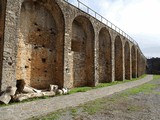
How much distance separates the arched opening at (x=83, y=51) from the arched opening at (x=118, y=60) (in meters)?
6.72

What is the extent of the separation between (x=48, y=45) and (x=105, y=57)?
8.01 m

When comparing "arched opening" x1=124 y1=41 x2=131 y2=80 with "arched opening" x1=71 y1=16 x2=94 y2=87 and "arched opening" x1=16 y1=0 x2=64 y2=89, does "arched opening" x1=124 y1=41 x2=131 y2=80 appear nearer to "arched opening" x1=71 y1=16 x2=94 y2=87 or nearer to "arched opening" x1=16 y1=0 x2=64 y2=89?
"arched opening" x1=71 y1=16 x2=94 y2=87

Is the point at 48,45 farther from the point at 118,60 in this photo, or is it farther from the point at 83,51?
the point at 118,60

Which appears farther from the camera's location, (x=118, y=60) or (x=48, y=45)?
(x=118, y=60)

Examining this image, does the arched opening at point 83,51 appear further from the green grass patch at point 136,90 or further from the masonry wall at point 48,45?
the green grass patch at point 136,90

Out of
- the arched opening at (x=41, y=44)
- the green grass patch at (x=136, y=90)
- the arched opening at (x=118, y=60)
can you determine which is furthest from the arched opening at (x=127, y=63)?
the arched opening at (x=41, y=44)

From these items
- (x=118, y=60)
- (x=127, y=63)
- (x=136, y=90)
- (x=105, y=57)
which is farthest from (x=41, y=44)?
(x=127, y=63)

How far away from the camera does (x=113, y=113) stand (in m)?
5.35

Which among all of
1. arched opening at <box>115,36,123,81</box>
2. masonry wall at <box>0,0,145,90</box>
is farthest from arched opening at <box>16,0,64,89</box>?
arched opening at <box>115,36,123,81</box>

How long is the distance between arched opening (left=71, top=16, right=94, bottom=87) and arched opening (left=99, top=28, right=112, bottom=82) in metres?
3.23

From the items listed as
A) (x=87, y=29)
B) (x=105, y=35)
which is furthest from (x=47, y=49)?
(x=105, y=35)

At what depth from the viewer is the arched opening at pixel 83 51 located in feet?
43.4

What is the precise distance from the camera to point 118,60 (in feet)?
65.7

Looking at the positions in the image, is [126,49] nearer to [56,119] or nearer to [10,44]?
[10,44]
